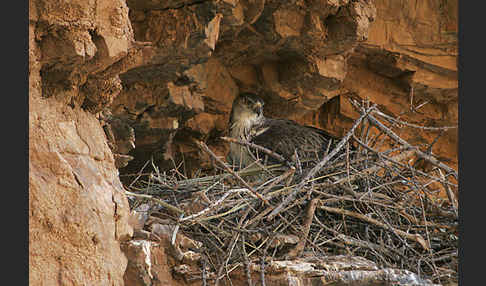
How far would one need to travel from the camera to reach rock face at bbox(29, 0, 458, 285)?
94.7 inches

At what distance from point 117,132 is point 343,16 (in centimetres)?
251

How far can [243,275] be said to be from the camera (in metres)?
3.42

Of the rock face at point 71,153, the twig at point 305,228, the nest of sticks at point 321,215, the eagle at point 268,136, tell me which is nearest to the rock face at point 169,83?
the rock face at point 71,153

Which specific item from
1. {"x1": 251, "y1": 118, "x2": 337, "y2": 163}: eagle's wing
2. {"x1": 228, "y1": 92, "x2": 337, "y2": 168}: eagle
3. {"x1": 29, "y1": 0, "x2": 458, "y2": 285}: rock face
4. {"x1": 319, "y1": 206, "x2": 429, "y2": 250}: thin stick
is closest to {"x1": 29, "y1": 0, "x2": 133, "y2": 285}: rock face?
{"x1": 29, "y1": 0, "x2": 458, "y2": 285}: rock face

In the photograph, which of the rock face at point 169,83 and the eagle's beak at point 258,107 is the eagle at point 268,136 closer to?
the eagle's beak at point 258,107

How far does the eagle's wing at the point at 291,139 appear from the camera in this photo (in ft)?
17.3

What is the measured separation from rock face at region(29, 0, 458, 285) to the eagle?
50 cm

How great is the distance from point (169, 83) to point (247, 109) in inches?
33.6

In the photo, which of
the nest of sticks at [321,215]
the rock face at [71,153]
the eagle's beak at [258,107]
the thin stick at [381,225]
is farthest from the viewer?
the eagle's beak at [258,107]

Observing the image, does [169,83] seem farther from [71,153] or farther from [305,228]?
[71,153]

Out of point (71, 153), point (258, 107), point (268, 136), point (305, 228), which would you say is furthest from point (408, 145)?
point (71, 153)

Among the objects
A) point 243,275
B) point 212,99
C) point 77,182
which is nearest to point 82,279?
point 77,182

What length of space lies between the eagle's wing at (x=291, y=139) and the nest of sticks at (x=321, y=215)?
0.53 metres

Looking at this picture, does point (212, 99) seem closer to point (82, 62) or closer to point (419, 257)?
point (419, 257)
